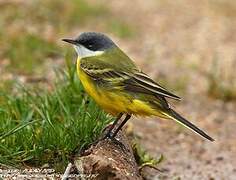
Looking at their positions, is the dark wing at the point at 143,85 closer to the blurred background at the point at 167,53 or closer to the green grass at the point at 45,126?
the green grass at the point at 45,126

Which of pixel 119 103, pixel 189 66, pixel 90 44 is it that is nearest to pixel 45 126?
pixel 119 103

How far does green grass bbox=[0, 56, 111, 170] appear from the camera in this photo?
5.35 meters

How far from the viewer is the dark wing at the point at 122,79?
18.1 ft

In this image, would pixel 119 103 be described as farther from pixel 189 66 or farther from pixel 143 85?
pixel 189 66

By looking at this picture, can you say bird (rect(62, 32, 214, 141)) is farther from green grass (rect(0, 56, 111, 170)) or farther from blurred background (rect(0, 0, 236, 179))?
blurred background (rect(0, 0, 236, 179))

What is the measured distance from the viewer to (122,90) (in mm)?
5535

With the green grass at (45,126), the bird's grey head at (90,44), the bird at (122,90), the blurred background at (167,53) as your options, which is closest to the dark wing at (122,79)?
the bird at (122,90)

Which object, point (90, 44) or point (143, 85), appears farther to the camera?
point (90, 44)

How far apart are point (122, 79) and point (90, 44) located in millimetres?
549

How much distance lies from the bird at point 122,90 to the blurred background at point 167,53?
1106 millimetres

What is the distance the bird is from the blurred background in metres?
1.11

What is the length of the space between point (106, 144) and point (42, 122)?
0.71m

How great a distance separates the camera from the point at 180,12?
13.0m

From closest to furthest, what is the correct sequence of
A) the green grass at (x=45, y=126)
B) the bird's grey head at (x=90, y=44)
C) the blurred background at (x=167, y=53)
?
the green grass at (x=45, y=126), the bird's grey head at (x=90, y=44), the blurred background at (x=167, y=53)
